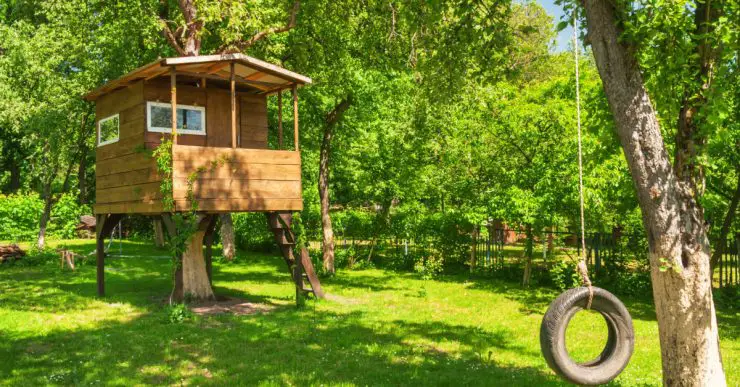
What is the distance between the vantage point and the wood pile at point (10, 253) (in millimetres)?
20986

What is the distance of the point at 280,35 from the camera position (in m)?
18.5

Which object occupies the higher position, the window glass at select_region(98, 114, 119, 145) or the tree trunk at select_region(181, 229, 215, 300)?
the window glass at select_region(98, 114, 119, 145)

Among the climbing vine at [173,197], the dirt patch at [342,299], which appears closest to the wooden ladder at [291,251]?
the dirt patch at [342,299]

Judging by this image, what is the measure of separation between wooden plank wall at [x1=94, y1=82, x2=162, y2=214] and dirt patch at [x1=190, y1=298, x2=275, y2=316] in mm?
2345

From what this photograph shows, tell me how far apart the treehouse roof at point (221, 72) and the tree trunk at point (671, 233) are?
26.6 ft

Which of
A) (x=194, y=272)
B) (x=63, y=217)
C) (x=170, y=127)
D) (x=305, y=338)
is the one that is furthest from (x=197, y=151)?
(x=63, y=217)

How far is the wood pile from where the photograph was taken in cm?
2099

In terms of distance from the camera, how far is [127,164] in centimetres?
1295

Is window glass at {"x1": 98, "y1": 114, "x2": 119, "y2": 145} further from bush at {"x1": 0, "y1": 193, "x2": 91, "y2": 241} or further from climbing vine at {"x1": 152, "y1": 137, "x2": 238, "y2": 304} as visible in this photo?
bush at {"x1": 0, "y1": 193, "x2": 91, "y2": 241}

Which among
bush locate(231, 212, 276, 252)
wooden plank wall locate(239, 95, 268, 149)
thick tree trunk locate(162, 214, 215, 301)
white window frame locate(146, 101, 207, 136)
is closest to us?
white window frame locate(146, 101, 207, 136)

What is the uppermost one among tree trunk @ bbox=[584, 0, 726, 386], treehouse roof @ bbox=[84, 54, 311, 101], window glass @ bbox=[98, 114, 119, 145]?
treehouse roof @ bbox=[84, 54, 311, 101]

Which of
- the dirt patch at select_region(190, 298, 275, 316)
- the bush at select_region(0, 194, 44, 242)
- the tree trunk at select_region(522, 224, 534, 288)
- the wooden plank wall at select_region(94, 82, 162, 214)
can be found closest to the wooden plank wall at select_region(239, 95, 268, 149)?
the wooden plank wall at select_region(94, 82, 162, 214)

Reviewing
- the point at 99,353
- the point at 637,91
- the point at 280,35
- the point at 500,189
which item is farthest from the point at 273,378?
the point at 280,35

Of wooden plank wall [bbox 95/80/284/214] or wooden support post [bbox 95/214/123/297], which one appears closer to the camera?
wooden plank wall [bbox 95/80/284/214]
